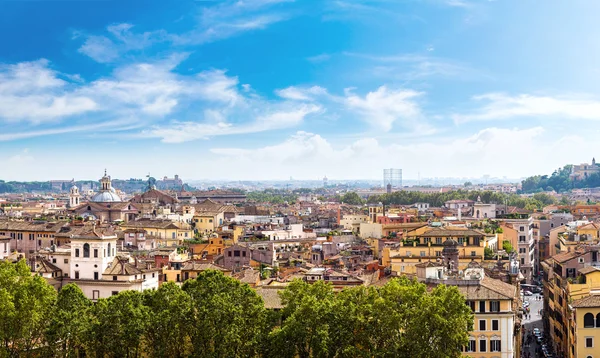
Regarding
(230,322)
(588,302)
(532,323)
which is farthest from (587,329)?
(230,322)

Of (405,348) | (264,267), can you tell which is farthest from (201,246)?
(405,348)

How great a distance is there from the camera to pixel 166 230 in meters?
93.1

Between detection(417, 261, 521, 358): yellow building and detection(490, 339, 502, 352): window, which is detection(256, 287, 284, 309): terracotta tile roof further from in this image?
detection(490, 339, 502, 352): window

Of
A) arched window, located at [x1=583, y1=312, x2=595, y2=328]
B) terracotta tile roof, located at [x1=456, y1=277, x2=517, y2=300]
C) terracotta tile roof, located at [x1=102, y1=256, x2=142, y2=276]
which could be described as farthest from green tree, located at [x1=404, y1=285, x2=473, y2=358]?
terracotta tile roof, located at [x1=102, y1=256, x2=142, y2=276]

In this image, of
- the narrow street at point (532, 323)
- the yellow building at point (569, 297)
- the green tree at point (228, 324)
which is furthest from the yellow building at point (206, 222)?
the green tree at point (228, 324)

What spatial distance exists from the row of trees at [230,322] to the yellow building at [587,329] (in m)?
7.65

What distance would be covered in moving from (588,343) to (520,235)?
135 ft

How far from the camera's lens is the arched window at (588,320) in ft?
146

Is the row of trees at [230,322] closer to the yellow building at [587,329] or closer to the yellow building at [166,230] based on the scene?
the yellow building at [587,329]

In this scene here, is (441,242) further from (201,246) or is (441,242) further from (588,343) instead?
(201,246)

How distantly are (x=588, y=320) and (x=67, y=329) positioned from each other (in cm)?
2777

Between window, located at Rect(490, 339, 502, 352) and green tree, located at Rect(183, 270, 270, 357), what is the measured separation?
12504 mm

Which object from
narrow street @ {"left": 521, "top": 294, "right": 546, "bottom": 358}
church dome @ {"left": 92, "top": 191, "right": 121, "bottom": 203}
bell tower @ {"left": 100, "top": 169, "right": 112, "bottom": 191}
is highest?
bell tower @ {"left": 100, "top": 169, "right": 112, "bottom": 191}

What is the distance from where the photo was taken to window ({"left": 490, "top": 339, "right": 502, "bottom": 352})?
43.2 meters
